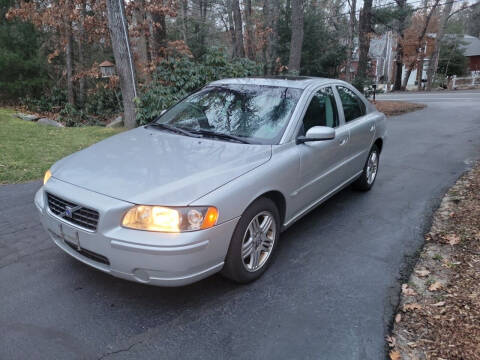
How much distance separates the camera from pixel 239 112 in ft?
12.7

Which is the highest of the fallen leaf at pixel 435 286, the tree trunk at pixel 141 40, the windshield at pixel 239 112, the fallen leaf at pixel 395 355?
the tree trunk at pixel 141 40

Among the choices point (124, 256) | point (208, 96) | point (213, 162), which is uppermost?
point (208, 96)

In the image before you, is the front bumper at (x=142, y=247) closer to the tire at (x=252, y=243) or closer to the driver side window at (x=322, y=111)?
the tire at (x=252, y=243)

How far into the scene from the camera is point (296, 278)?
10.9 feet

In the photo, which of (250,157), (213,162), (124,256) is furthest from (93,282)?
(250,157)

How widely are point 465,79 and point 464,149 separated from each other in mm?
28632

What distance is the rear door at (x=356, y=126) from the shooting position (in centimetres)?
463

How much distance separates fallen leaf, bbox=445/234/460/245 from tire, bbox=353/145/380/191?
1.51 m

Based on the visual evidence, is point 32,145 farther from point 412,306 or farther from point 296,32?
point 296,32

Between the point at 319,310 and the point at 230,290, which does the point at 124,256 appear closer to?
the point at 230,290

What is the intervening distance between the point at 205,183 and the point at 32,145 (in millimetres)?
6507

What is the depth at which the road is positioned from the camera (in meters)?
2.50

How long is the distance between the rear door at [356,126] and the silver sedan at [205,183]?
0.05m

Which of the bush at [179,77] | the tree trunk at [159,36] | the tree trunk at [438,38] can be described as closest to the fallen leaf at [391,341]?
the bush at [179,77]
